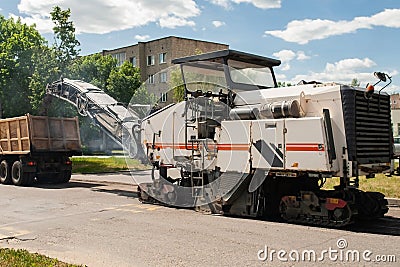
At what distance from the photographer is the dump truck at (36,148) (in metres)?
18.3

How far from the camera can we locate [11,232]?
9719 mm

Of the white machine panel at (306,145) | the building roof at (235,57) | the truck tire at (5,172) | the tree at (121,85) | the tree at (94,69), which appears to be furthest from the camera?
the tree at (121,85)

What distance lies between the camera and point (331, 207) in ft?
31.3

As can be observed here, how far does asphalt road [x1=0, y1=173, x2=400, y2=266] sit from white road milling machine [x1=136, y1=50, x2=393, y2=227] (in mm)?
474

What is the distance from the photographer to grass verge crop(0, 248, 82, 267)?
6793 mm

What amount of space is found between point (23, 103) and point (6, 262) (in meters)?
24.3

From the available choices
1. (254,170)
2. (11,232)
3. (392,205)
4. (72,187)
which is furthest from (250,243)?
(72,187)

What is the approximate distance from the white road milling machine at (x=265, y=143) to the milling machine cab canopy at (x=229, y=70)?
2 centimetres

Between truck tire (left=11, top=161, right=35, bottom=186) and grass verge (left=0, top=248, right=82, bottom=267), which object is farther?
truck tire (left=11, top=161, right=35, bottom=186)

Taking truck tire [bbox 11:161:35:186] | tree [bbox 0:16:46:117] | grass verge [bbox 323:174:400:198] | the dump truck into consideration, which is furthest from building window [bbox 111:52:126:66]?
grass verge [bbox 323:174:400:198]

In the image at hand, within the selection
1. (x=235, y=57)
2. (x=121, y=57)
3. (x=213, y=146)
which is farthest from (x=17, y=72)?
(x=121, y=57)

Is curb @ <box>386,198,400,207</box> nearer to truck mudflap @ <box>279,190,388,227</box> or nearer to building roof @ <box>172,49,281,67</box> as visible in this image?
truck mudflap @ <box>279,190,388,227</box>

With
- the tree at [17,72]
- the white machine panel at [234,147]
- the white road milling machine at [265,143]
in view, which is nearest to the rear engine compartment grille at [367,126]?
the white road milling machine at [265,143]

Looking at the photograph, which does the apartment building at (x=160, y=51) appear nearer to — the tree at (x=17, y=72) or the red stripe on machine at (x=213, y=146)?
the tree at (x=17, y=72)
